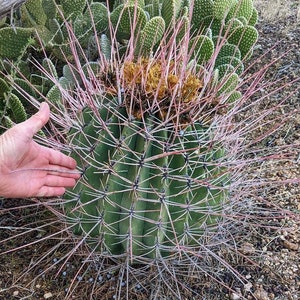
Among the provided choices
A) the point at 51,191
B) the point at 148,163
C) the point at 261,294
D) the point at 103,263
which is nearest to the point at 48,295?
the point at 103,263

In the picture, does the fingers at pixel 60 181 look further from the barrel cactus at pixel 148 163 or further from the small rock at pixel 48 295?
the small rock at pixel 48 295

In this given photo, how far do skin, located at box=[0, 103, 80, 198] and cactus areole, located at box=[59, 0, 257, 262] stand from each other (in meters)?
0.05

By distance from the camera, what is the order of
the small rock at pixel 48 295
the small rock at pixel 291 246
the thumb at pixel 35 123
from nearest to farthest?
the thumb at pixel 35 123 < the small rock at pixel 48 295 < the small rock at pixel 291 246

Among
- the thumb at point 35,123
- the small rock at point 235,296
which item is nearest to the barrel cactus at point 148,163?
the thumb at point 35,123

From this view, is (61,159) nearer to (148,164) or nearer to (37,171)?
(37,171)

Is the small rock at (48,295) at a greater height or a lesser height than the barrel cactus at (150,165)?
lesser

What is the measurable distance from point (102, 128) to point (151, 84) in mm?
219

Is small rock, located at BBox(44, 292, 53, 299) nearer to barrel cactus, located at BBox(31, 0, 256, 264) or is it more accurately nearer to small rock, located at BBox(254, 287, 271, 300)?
barrel cactus, located at BBox(31, 0, 256, 264)

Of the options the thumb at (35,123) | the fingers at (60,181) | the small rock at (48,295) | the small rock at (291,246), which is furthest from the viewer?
the small rock at (291,246)

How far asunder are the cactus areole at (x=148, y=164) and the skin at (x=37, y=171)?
0.05m

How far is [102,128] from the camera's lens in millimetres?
1689

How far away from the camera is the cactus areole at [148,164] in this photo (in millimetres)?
1646

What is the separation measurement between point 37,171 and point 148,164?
429 mm

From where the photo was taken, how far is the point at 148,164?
64.5 inches
